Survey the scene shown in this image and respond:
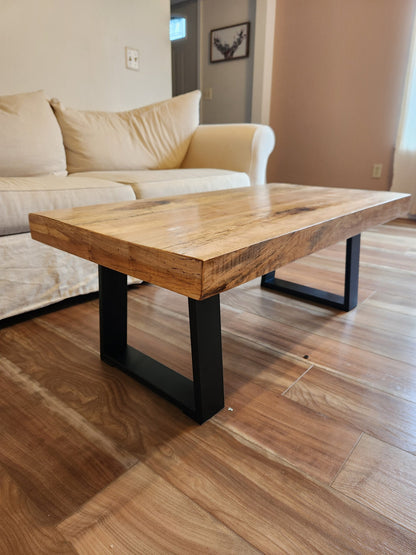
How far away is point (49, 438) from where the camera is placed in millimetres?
780

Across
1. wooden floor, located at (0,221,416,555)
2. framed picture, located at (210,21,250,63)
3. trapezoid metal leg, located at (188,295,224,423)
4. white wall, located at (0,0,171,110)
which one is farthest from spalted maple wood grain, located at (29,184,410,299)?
framed picture, located at (210,21,250,63)

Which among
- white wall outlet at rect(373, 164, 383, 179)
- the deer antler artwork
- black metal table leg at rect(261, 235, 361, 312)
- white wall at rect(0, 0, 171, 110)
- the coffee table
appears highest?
the deer antler artwork

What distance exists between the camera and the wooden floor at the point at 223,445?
593 millimetres

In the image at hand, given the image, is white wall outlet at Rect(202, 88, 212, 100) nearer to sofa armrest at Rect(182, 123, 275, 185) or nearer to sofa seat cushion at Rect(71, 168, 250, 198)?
sofa armrest at Rect(182, 123, 275, 185)

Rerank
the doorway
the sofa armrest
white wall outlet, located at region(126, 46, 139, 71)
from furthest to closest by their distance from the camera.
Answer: the doorway, white wall outlet, located at region(126, 46, 139, 71), the sofa armrest

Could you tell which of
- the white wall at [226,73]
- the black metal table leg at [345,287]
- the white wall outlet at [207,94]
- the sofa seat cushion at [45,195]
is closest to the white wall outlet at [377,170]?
the white wall at [226,73]

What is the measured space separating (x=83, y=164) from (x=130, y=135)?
342mm

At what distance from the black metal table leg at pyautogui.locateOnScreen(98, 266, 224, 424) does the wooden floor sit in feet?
0.10

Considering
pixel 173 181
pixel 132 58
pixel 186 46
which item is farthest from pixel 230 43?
pixel 173 181

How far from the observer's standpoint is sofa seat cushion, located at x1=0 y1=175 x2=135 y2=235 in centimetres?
121

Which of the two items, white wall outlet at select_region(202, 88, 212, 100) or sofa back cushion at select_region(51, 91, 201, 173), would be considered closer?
sofa back cushion at select_region(51, 91, 201, 173)

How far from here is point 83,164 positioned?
6.40 feet

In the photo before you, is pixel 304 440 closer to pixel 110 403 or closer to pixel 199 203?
pixel 110 403

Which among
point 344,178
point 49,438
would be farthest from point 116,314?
point 344,178
